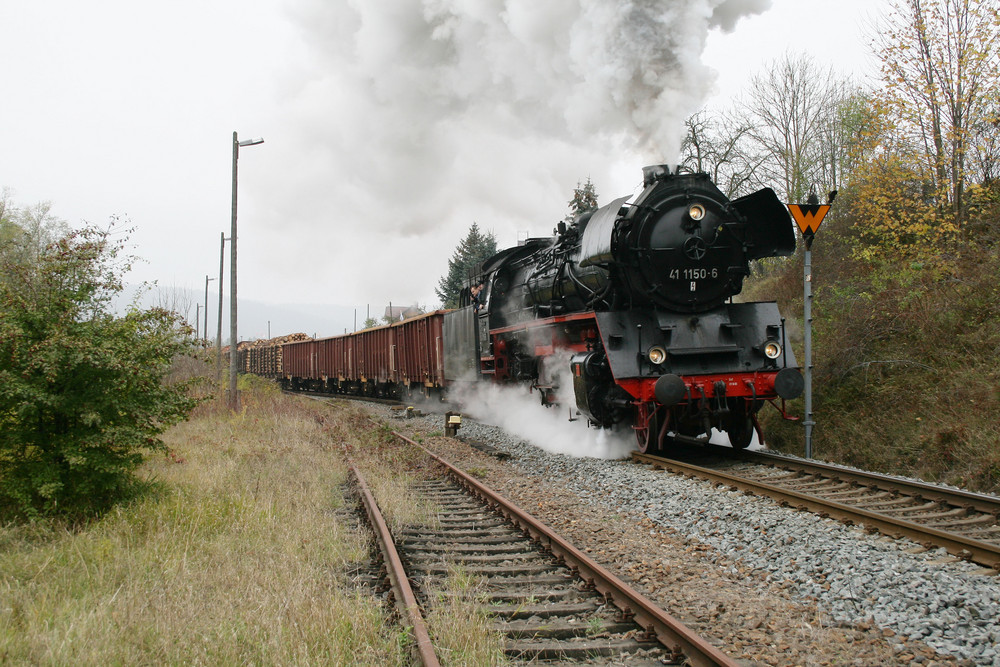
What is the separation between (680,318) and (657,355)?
663 millimetres

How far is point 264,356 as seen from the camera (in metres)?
44.1

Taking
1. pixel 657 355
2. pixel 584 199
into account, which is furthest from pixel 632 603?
pixel 584 199

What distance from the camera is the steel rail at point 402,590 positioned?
10.1 ft

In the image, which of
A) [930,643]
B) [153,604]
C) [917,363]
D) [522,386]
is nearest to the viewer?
[930,643]

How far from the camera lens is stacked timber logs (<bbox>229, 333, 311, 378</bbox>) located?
136 feet

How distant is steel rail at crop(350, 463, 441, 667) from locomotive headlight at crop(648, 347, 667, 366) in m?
3.44

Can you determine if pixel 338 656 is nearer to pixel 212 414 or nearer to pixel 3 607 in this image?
pixel 3 607

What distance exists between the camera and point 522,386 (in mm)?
12086

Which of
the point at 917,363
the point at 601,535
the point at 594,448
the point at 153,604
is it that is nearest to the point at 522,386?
the point at 594,448

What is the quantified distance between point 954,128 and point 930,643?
9.37 m

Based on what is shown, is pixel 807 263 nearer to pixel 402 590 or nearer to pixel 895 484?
pixel 895 484

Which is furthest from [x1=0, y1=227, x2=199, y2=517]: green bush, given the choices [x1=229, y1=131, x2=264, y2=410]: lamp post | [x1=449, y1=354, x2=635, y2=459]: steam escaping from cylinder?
[x1=229, y1=131, x2=264, y2=410]: lamp post

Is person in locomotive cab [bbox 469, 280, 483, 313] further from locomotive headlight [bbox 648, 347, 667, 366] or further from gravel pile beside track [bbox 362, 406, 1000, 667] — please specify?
gravel pile beside track [bbox 362, 406, 1000, 667]

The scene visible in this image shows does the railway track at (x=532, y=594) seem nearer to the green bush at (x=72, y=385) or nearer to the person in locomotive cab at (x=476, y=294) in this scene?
the green bush at (x=72, y=385)
